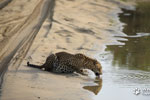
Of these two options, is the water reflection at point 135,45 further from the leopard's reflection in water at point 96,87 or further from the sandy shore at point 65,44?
the leopard's reflection in water at point 96,87

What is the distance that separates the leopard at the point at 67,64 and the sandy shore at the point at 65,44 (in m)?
0.21

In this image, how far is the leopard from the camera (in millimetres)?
9859

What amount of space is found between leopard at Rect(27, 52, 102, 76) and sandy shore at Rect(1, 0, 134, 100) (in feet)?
0.70

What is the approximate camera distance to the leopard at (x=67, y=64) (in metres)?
9.86

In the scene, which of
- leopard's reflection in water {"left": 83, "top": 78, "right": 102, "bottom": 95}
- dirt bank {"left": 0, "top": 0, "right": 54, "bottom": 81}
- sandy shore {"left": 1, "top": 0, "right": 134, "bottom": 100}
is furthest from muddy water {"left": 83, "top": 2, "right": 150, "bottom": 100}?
dirt bank {"left": 0, "top": 0, "right": 54, "bottom": 81}

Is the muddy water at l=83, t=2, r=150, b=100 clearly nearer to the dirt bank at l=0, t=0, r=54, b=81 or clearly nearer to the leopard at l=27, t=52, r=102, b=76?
the leopard at l=27, t=52, r=102, b=76

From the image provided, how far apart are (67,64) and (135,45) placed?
4.59 meters

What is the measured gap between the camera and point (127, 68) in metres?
11.1

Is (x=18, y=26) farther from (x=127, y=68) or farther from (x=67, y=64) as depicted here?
(x=67, y=64)

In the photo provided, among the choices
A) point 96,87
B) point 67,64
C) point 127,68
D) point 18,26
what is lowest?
point 96,87

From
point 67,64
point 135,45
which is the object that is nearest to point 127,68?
point 67,64

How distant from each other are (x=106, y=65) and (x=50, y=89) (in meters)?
3.05

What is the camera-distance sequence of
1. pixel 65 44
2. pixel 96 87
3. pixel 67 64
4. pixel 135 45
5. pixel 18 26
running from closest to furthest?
pixel 96 87 → pixel 67 64 → pixel 65 44 → pixel 135 45 → pixel 18 26

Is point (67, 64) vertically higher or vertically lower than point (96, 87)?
higher
